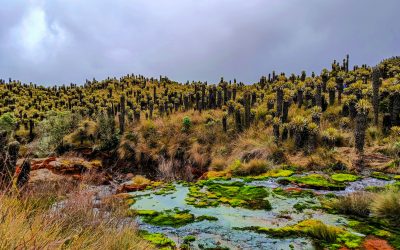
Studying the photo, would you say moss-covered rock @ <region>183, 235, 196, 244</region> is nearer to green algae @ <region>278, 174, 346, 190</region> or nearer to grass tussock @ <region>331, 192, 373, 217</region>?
grass tussock @ <region>331, 192, 373, 217</region>

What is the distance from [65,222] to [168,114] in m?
24.1

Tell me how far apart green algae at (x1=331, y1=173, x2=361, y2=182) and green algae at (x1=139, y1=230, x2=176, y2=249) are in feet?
22.9

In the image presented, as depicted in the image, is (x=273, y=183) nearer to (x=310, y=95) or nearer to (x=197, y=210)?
(x=197, y=210)

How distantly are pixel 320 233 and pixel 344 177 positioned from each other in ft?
18.6

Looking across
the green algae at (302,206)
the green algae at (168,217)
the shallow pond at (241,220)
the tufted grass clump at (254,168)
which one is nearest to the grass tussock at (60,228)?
the shallow pond at (241,220)

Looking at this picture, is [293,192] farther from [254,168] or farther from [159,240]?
[159,240]

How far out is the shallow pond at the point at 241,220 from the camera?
674 centimetres

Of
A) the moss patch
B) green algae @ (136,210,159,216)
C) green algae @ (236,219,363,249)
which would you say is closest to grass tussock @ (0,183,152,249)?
green algae @ (236,219,363,249)

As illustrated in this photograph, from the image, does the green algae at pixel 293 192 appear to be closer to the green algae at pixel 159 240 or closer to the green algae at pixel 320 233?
the green algae at pixel 320 233

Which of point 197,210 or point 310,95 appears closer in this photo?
→ point 197,210

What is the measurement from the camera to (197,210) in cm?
955

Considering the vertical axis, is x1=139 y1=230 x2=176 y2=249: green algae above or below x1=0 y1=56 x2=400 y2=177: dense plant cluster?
below

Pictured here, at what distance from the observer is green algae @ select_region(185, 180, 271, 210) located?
9.78 m

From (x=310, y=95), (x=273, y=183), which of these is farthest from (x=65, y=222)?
(x=310, y=95)
